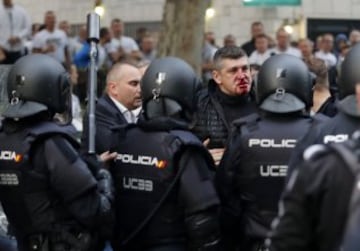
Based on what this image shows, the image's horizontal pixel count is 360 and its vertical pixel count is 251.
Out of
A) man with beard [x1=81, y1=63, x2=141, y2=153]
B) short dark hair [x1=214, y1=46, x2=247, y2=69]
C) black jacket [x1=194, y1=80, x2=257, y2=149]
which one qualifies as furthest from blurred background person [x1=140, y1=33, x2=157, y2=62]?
black jacket [x1=194, y1=80, x2=257, y2=149]

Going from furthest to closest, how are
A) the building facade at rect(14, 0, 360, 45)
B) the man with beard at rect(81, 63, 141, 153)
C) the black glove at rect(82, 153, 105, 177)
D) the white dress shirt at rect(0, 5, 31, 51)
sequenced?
the building facade at rect(14, 0, 360, 45), the white dress shirt at rect(0, 5, 31, 51), the man with beard at rect(81, 63, 141, 153), the black glove at rect(82, 153, 105, 177)

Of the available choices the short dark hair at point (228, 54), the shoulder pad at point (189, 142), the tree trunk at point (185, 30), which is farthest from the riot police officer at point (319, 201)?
the tree trunk at point (185, 30)

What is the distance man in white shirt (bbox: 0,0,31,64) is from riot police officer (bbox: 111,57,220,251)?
8213mm

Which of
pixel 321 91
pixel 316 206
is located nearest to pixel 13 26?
pixel 321 91

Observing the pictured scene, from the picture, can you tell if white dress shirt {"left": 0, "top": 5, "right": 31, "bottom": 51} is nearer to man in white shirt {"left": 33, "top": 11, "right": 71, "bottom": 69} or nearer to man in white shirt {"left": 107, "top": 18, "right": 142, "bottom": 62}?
man in white shirt {"left": 33, "top": 11, "right": 71, "bottom": 69}

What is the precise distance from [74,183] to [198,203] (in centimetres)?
66

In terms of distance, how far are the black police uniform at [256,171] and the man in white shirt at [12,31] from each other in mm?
8502

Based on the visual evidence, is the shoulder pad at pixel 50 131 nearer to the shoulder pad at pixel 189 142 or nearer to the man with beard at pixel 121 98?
the shoulder pad at pixel 189 142

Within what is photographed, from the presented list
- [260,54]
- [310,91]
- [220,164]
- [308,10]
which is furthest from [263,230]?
[308,10]

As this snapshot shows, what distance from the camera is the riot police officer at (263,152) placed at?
5.42 meters

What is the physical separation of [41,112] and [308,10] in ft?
63.6

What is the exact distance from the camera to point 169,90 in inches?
224

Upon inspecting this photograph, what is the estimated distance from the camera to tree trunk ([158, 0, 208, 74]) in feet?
45.4

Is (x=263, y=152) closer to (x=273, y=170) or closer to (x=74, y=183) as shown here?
(x=273, y=170)
